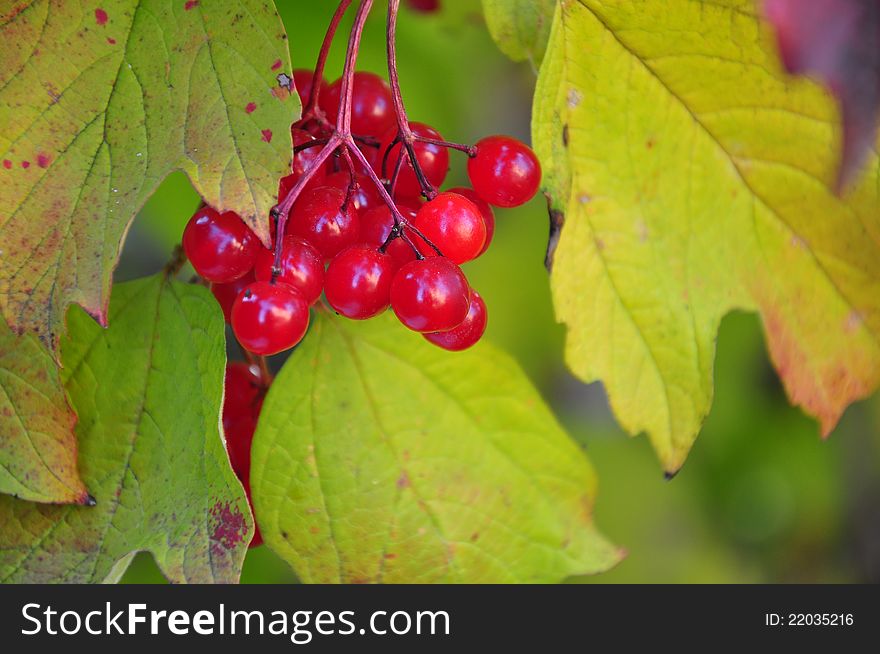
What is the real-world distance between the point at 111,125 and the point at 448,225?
0.98 feet

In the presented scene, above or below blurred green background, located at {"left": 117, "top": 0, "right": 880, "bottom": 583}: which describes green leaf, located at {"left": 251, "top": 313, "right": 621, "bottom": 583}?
above

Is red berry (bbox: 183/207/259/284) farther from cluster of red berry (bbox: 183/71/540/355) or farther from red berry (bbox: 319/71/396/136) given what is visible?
red berry (bbox: 319/71/396/136)

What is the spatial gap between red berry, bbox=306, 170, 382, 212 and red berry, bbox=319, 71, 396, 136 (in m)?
0.10

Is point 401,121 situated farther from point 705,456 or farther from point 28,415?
point 705,456

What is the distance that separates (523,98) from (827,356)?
3.49ft

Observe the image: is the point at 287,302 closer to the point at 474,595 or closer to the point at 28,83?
the point at 28,83

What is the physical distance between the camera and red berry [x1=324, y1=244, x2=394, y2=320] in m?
0.73

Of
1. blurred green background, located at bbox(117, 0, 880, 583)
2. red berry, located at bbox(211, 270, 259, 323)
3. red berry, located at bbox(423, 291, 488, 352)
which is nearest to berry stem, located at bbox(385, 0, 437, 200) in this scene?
red berry, located at bbox(423, 291, 488, 352)

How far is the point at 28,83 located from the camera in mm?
740

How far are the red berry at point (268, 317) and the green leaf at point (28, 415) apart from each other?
0.23 metres

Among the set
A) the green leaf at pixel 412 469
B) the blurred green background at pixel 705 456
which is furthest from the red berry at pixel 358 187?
the blurred green background at pixel 705 456

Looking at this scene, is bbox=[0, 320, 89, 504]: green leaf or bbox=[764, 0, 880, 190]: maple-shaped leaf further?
bbox=[0, 320, 89, 504]: green leaf

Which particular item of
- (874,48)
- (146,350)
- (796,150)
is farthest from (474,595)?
(874,48)

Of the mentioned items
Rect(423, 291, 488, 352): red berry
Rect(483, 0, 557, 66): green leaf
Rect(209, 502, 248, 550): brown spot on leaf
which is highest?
Rect(483, 0, 557, 66): green leaf
